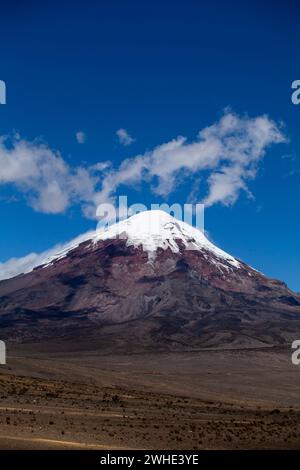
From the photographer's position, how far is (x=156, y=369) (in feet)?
302

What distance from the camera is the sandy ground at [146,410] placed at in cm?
2670

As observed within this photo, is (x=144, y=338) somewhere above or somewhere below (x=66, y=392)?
above

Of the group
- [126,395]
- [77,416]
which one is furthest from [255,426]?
[126,395]

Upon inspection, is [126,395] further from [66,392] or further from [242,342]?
[242,342]

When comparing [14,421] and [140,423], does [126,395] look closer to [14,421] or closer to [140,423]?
[140,423]

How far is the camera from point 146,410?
40844mm

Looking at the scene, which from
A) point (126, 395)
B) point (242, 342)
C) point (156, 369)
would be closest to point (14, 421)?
point (126, 395)

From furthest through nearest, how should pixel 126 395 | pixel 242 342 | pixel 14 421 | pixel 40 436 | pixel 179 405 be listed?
pixel 242 342 → pixel 126 395 → pixel 179 405 → pixel 14 421 → pixel 40 436

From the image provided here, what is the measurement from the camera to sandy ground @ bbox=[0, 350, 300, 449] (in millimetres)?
26703

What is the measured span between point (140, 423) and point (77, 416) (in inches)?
149

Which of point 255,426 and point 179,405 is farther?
point 179,405

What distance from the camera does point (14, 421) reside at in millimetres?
29328
